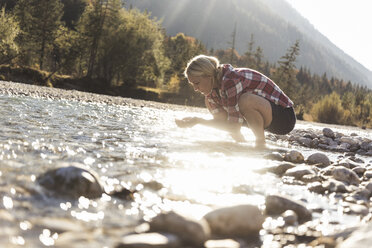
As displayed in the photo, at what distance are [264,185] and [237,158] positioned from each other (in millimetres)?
1184

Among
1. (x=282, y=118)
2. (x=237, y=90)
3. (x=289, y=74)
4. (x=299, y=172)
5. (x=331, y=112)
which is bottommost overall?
(x=299, y=172)

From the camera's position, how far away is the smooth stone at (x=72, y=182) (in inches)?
69.9

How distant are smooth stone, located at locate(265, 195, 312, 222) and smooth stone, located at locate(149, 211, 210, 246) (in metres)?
0.61

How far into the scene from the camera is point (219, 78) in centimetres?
436

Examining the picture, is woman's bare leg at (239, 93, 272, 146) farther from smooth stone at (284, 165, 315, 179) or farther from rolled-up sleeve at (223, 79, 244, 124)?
smooth stone at (284, 165, 315, 179)

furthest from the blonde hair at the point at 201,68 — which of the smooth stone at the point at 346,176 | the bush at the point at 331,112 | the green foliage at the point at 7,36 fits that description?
the bush at the point at 331,112

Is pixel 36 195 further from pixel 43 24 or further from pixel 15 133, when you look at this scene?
pixel 43 24

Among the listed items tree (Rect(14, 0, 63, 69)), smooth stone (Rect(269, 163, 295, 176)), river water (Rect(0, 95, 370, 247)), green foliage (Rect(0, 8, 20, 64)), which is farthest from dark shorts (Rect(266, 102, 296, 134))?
tree (Rect(14, 0, 63, 69))

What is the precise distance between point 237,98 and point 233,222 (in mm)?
3010

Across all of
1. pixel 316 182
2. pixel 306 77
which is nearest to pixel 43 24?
pixel 316 182

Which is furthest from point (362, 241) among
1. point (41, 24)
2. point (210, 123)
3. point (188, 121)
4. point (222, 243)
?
point (41, 24)

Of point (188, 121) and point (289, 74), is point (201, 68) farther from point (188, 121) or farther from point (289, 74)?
point (289, 74)

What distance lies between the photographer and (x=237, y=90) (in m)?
4.35

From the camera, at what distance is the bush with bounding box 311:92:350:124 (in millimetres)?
26344
